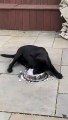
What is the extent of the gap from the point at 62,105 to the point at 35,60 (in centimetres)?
106

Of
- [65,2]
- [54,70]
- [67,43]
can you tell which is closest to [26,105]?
[54,70]

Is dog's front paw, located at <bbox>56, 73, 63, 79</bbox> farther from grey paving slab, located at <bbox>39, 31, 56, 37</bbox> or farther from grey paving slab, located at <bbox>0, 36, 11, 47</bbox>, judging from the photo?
grey paving slab, located at <bbox>39, 31, 56, 37</bbox>

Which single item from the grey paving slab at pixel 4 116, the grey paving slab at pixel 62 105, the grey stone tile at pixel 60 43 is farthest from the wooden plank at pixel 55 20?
the grey paving slab at pixel 4 116

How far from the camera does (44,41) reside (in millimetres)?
6270

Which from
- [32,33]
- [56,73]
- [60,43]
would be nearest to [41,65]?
[56,73]

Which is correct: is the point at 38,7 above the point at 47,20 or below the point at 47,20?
above

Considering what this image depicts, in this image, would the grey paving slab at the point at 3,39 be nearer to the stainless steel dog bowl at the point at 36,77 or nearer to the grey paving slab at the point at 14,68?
the grey paving slab at the point at 14,68

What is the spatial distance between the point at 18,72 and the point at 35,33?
8.84 feet

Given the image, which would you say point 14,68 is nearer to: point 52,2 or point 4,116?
point 4,116

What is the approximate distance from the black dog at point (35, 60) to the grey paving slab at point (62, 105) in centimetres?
62

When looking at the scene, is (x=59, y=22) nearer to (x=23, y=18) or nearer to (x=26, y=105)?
(x=23, y=18)

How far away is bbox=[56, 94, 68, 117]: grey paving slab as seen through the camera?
3.25 metres

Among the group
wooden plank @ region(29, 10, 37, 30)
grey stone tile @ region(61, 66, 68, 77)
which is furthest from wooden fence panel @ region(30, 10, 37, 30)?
grey stone tile @ region(61, 66, 68, 77)

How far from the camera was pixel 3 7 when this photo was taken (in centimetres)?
718
